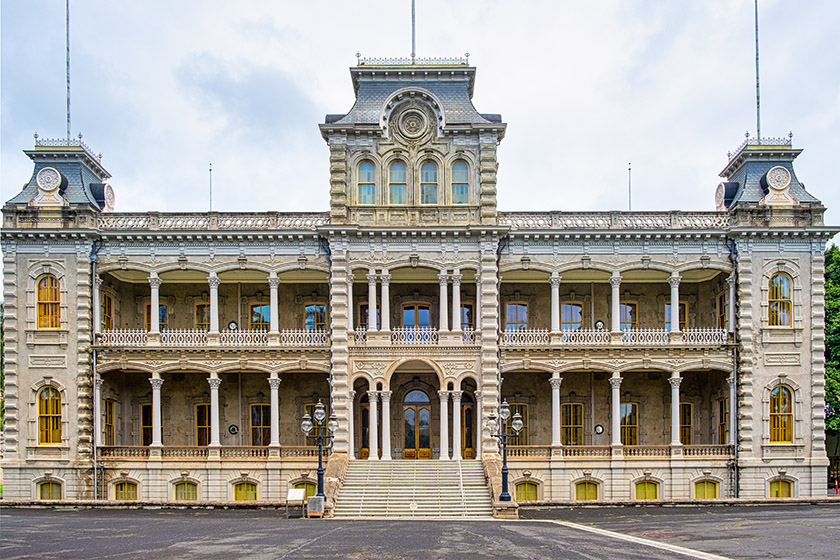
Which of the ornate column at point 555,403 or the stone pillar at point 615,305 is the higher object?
the stone pillar at point 615,305

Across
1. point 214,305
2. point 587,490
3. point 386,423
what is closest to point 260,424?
point 214,305

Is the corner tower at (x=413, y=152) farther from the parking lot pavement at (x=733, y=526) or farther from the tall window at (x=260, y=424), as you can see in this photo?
the parking lot pavement at (x=733, y=526)

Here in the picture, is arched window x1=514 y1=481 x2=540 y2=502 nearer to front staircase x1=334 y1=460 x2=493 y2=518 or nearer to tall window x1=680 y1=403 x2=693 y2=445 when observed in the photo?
front staircase x1=334 y1=460 x2=493 y2=518

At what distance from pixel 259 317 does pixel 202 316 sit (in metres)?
2.52

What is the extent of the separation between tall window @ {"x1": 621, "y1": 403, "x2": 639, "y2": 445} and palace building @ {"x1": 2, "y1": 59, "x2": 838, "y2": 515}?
1.61 m

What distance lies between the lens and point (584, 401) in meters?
38.2

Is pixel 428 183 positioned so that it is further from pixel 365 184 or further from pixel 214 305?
pixel 214 305

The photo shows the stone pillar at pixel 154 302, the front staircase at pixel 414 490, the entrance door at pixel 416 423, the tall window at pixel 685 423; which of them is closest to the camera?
the front staircase at pixel 414 490

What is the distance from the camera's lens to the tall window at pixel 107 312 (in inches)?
1458

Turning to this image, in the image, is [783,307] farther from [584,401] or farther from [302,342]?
[302,342]

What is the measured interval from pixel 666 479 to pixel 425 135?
16812mm

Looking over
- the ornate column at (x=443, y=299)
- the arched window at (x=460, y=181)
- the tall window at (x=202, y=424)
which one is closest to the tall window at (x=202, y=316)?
the tall window at (x=202, y=424)

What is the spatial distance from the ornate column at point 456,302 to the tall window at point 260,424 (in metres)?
9.18

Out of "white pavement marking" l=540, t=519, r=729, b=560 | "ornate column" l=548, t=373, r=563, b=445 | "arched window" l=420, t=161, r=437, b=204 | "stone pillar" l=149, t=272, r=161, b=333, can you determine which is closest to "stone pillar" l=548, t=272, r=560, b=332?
"ornate column" l=548, t=373, r=563, b=445
